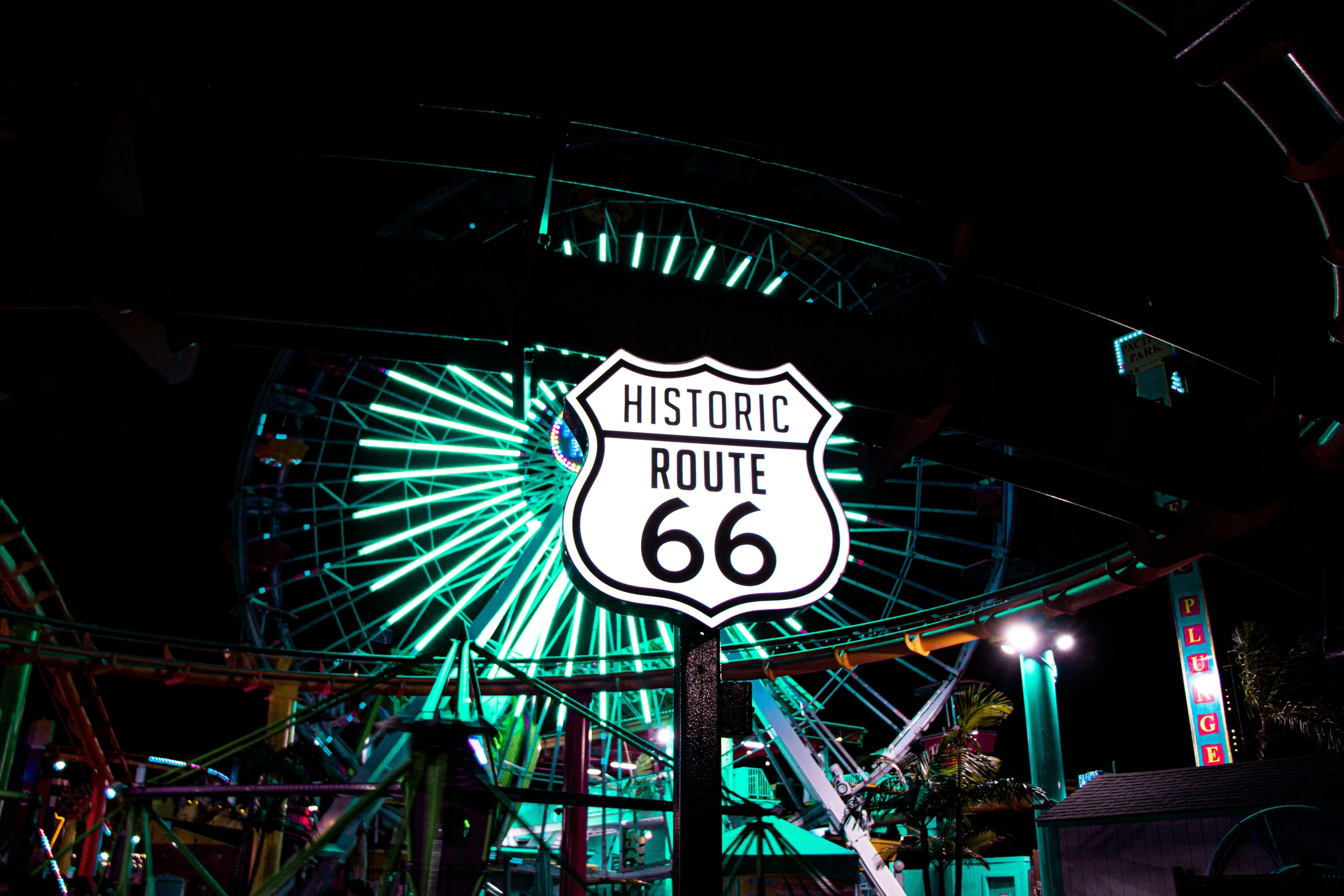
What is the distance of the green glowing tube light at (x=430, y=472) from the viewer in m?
20.3

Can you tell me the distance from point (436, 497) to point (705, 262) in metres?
7.93

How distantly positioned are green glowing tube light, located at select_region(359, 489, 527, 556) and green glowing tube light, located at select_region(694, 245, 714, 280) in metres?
6.16

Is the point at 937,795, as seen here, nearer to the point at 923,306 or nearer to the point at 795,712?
the point at 795,712

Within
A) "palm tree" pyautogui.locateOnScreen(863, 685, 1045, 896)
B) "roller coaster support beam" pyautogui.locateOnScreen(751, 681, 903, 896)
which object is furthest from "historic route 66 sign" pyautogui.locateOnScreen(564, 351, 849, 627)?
"roller coaster support beam" pyautogui.locateOnScreen(751, 681, 903, 896)

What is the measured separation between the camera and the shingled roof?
37.5 feet

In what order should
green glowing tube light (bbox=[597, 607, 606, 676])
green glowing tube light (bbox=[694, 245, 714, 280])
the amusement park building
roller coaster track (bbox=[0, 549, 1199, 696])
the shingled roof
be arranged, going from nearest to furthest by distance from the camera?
the shingled roof, the amusement park building, roller coaster track (bbox=[0, 549, 1199, 696]), green glowing tube light (bbox=[597, 607, 606, 676]), green glowing tube light (bbox=[694, 245, 714, 280])

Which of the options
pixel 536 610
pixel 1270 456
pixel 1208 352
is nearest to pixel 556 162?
pixel 1208 352

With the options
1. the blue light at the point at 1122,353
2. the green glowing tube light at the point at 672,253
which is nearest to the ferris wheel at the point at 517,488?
the green glowing tube light at the point at 672,253

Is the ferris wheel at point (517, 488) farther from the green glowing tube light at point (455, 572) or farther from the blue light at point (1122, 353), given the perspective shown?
the blue light at point (1122, 353)

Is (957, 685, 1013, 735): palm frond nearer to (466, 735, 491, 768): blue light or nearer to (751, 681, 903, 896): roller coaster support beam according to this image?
(751, 681, 903, 896): roller coaster support beam

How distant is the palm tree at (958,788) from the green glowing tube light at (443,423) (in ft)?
33.4

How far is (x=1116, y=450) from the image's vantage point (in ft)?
22.8

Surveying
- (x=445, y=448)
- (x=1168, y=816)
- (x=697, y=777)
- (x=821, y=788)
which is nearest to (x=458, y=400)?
(x=445, y=448)

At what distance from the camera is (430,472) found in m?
20.7
